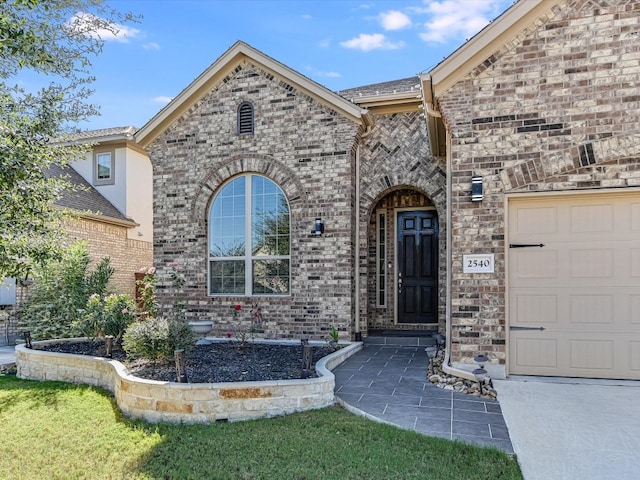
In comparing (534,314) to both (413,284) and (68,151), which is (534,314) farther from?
(68,151)

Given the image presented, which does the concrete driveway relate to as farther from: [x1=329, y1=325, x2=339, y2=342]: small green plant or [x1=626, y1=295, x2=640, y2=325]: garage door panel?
[x1=329, y1=325, x2=339, y2=342]: small green plant

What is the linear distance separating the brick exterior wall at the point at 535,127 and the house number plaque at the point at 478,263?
0.23 ft

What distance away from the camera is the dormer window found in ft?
45.4

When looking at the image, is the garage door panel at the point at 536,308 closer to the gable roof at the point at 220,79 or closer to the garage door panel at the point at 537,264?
the garage door panel at the point at 537,264

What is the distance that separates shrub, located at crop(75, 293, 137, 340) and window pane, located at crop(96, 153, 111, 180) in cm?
712

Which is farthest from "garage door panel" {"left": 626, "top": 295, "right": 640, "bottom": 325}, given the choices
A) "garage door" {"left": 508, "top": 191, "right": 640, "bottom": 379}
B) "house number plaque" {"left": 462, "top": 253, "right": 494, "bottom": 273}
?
"house number plaque" {"left": 462, "top": 253, "right": 494, "bottom": 273}

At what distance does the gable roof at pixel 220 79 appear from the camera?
866 cm

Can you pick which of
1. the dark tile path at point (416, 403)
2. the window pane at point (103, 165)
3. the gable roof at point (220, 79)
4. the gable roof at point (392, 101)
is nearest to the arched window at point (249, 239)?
the gable roof at point (220, 79)

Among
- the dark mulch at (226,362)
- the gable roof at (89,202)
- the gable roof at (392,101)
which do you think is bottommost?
the dark mulch at (226,362)

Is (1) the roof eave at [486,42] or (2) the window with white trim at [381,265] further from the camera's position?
(2) the window with white trim at [381,265]

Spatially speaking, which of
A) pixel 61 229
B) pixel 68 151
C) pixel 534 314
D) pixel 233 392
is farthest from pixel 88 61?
pixel 534 314

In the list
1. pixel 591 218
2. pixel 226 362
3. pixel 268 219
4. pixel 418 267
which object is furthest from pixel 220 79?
pixel 591 218

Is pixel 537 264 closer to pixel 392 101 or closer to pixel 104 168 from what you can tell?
pixel 392 101

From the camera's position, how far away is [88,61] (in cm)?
495
